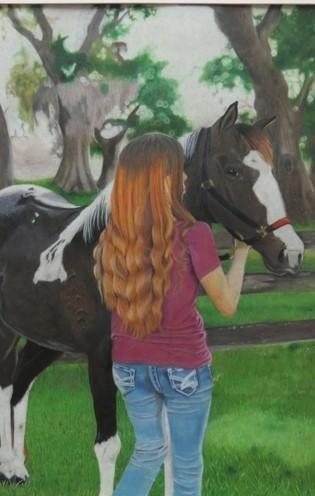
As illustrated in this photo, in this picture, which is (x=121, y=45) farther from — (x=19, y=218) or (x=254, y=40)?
(x=19, y=218)

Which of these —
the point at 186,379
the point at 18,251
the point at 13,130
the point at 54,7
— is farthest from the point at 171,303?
the point at 54,7

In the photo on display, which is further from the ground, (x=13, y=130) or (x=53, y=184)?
(x=13, y=130)

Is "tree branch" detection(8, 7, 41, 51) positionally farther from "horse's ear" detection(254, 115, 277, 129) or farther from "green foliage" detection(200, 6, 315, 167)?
"horse's ear" detection(254, 115, 277, 129)

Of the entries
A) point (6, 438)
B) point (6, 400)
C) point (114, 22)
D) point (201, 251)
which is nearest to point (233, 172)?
point (201, 251)

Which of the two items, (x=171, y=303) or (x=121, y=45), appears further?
(x=121, y=45)

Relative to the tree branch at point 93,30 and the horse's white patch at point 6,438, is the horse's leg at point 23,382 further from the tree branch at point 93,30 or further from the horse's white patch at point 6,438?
the tree branch at point 93,30

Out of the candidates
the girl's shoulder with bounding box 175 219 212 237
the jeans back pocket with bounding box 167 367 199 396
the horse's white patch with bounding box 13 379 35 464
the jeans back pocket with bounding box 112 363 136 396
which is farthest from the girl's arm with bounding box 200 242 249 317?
the horse's white patch with bounding box 13 379 35 464

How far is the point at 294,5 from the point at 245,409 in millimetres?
1541

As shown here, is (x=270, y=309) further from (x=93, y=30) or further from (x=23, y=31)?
(x=23, y=31)

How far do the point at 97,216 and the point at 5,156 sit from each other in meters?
0.49

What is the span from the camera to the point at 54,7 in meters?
2.77

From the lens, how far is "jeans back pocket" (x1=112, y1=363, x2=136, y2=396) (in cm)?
220

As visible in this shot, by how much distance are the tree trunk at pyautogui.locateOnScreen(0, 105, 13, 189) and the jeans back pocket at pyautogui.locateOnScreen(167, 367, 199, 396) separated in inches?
43.5

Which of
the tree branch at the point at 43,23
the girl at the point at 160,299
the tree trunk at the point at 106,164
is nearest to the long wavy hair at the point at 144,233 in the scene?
the girl at the point at 160,299
